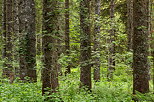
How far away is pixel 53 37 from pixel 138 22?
3577mm

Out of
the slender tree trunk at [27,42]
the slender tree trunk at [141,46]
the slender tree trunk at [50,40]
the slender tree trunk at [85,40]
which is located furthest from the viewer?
the slender tree trunk at [27,42]

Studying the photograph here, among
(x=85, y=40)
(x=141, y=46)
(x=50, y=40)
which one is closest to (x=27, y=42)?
(x=85, y=40)

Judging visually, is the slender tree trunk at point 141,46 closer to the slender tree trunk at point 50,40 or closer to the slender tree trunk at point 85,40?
the slender tree trunk at point 85,40

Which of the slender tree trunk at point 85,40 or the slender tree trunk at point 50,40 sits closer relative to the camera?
the slender tree trunk at point 50,40

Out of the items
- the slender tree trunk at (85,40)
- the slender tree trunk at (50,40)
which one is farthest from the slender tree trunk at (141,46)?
the slender tree trunk at (50,40)

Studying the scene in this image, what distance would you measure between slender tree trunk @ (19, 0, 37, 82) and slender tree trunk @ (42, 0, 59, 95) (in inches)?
135

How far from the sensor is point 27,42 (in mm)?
9977

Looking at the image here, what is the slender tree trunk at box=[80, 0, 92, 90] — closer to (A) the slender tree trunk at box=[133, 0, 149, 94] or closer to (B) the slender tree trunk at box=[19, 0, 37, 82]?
(A) the slender tree trunk at box=[133, 0, 149, 94]

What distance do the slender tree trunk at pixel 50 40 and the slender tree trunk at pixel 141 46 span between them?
11.1 feet

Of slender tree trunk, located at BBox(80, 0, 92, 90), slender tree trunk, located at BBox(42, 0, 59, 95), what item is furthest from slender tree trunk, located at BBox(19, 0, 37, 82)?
slender tree trunk, located at BBox(42, 0, 59, 95)

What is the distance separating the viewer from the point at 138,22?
24.1ft

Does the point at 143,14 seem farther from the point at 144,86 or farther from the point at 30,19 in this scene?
the point at 30,19

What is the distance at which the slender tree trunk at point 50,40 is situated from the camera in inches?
257

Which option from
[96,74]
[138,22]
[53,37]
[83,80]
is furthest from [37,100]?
[96,74]
